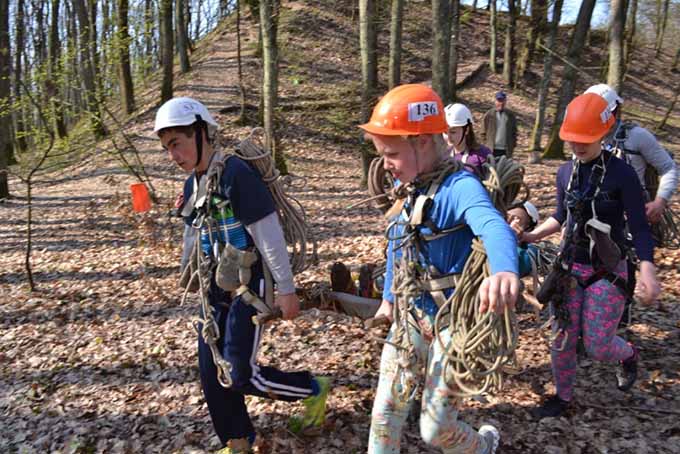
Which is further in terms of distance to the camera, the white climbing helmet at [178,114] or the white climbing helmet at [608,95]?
the white climbing helmet at [608,95]

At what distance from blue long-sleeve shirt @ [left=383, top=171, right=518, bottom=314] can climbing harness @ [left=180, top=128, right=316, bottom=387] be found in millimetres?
842

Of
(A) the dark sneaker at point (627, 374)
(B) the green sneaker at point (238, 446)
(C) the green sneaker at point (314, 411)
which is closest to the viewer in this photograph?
(B) the green sneaker at point (238, 446)

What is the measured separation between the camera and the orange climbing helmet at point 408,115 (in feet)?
7.40

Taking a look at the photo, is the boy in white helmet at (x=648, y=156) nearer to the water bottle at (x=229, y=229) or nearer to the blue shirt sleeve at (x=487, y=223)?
the blue shirt sleeve at (x=487, y=223)

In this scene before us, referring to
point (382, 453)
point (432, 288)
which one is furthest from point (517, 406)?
point (432, 288)

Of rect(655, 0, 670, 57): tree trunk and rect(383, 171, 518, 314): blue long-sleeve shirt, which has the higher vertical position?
rect(655, 0, 670, 57): tree trunk

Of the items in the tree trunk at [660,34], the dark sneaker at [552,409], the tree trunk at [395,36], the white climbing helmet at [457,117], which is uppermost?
the tree trunk at [660,34]

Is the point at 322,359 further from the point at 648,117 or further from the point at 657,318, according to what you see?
the point at 648,117

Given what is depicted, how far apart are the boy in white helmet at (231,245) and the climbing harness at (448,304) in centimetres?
75

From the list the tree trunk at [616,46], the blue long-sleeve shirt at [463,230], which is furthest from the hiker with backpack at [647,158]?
the tree trunk at [616,46]

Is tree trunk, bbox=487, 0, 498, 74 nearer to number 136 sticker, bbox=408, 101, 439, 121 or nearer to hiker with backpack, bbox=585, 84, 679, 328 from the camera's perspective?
hiker with backpack, bbox=585, 84, 679, 328

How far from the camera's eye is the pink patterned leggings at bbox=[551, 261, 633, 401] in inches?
124

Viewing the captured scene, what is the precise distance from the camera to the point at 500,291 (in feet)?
6.09

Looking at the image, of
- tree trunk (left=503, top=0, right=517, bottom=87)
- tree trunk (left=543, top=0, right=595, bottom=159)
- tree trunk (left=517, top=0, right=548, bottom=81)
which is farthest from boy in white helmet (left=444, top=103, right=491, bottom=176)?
tree trunk (left=503, top=0, right=517, bottom=87)
